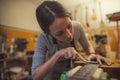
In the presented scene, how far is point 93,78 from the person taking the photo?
36 cm

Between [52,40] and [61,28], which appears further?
[52,40]

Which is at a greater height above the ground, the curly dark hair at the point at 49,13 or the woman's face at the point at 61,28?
the curly dark hair at the point at 49,13

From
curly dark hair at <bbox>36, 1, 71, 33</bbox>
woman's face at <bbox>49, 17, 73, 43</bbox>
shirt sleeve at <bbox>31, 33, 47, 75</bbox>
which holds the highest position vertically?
curly dark hair at <bbox>36, 1, 71, 33</bbox>

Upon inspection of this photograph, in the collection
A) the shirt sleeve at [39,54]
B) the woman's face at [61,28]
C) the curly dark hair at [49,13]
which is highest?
the curly dark hair at [49,13]

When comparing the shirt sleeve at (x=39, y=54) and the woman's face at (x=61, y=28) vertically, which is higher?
the woman's face at (x=61, y=28)

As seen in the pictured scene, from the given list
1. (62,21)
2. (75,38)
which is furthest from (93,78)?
(75,38)

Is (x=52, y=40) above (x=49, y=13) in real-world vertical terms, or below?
below

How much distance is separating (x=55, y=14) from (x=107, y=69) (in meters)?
0.29

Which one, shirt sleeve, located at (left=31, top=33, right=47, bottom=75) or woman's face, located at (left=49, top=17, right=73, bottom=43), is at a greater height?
woman's face, located at (left=49, top=17, right=73, bottom=43)

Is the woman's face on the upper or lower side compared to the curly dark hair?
lower

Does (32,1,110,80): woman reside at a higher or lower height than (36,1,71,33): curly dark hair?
lower

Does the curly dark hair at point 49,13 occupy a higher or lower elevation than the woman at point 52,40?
higher

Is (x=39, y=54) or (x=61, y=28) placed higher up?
(x=61, y=28)

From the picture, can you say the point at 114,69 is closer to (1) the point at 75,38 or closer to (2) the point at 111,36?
(1) the point at 75,38
